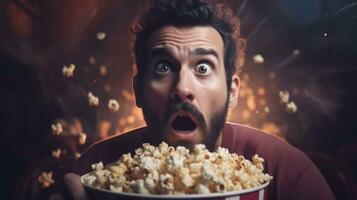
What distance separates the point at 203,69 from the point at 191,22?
19 cm

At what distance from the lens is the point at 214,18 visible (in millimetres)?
1705

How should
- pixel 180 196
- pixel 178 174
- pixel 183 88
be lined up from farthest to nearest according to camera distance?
pixel 183 88 → pixel 178 174 → pixel 180 196

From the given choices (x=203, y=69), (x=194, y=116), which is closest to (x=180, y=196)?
(x=194, y=116)

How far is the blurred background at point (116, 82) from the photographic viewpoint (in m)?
1.69

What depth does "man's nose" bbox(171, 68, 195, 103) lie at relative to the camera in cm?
163

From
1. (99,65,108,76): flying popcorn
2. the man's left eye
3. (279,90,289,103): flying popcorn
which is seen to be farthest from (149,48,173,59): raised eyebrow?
(279,90,289,103): flying popcorn

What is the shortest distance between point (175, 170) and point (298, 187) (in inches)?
22.7

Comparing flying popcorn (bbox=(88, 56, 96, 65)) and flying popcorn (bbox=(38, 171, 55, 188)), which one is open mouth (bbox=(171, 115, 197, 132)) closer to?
flying popcorn (bbox=(88, 56, 96, 65))

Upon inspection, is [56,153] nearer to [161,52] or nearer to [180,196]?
[161,52]

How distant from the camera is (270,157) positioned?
1.65 metres

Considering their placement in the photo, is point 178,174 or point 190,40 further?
point 190,40

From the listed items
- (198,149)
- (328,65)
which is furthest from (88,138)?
(328,65)

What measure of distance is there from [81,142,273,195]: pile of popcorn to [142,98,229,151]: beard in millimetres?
232

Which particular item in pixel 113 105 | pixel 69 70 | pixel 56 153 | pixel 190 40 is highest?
pixel 190 40
